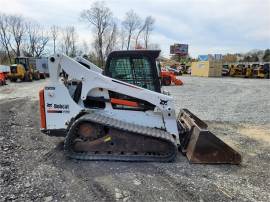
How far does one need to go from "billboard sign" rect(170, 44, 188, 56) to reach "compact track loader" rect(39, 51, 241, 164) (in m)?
72.0

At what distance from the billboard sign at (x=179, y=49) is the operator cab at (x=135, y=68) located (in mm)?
71927

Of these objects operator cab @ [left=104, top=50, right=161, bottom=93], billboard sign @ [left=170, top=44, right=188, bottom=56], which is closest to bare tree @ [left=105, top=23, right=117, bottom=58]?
billboard sign @ [left=170, top=44, right=188, bottom=56]

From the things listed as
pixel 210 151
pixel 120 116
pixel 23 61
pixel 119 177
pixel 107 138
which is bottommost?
pixel 119 177

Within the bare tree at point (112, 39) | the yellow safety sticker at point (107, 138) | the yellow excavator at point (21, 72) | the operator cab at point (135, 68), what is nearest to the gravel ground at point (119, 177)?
the yellow safety sticker at point (107, 138)

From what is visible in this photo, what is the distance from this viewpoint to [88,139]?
510 cm

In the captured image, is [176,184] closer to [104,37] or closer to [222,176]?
[222,176]

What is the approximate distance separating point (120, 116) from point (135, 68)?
3.37 feet

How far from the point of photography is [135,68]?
5.68 metres

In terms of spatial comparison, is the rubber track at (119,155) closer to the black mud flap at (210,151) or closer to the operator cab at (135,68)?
the black mud flap at (210,151)

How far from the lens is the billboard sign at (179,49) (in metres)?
76.0

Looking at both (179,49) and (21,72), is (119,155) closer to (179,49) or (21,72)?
(21,72)

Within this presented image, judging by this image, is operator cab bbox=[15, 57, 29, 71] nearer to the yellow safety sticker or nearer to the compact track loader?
the compact track loader

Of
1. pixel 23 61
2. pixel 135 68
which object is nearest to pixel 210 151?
pixel 135 68

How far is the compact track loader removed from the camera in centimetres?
497
